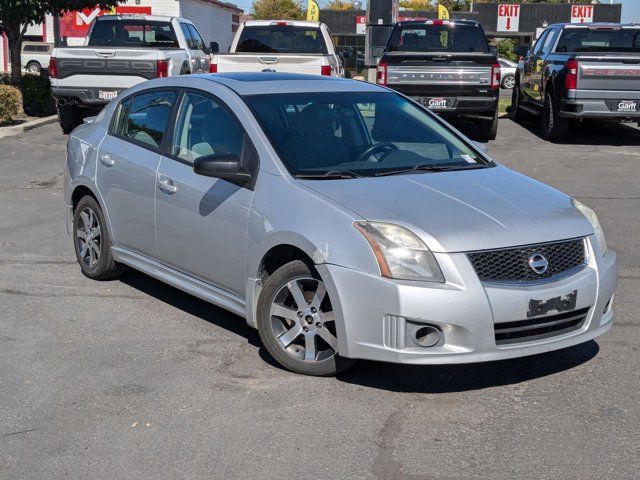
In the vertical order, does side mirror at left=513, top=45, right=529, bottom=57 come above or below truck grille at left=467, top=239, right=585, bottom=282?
above

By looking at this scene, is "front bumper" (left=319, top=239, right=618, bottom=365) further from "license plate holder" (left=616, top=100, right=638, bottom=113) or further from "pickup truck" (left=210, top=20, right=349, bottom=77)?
"pickup truck" (left=210, top=20, right=349, bottom=77)

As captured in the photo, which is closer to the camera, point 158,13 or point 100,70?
point 100,70

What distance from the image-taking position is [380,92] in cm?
675

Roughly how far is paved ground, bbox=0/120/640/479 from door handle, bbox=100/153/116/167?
97 cm

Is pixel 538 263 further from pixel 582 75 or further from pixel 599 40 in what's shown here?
pixel 599 40

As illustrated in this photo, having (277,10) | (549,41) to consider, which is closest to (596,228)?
(549,41)

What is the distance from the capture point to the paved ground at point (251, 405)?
427 cm

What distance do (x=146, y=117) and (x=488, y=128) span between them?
10733mm

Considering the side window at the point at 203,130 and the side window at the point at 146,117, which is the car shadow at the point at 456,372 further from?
the side window at the point at 146,117

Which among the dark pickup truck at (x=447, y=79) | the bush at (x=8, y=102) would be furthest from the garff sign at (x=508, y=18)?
the bush at (x=8, y=102)

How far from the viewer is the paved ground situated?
14.0 ft

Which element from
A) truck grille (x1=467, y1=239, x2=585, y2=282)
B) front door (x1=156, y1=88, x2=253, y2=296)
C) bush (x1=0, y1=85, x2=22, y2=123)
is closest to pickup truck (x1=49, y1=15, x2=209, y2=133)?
bush (x1=0, y1=85, x2=22, y2=123)

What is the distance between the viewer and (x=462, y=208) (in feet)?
17.1

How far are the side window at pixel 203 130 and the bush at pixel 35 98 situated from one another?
46.7 ft
